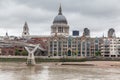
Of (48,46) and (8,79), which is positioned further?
(48,46)

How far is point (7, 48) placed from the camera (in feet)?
575

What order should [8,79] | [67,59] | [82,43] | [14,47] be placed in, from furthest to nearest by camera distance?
[82,43], [14,47], [67,59], [8,79]

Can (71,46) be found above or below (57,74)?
above

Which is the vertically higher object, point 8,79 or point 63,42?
point 63,42

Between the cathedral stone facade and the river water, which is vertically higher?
the cathedral stone facade

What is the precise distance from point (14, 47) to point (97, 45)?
37634 millimetres

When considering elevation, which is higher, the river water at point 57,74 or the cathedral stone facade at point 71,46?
the cathedral stone facade at point 71,46

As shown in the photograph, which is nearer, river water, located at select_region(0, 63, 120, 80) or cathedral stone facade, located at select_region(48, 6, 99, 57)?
river water, located at select_region(0, 63, 120, 80)

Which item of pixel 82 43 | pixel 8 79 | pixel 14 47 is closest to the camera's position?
pixel 8 79

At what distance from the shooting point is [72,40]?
188 m

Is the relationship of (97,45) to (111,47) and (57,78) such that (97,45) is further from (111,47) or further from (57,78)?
(57,78)

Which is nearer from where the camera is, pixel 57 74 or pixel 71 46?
pixel 57 74

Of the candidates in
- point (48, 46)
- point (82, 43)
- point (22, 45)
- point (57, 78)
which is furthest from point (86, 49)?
point (57, 78)

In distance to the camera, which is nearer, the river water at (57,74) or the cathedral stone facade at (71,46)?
the river water at (57,74)
